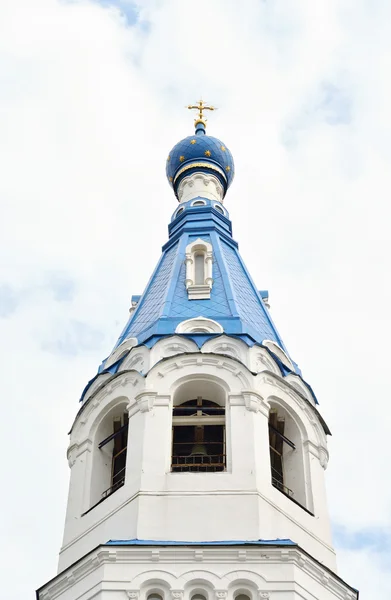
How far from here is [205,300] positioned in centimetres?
2138

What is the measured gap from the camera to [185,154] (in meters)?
28.2

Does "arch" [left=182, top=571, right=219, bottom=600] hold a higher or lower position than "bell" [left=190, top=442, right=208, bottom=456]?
lower

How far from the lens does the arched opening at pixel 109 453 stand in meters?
18.7

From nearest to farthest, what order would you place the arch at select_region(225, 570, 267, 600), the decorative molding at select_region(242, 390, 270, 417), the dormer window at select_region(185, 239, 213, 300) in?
1. the arch at select_region(225, 570, 267, 600)
2. the decorative molding at select_region(242, 390, 270, 417)
3. the dormer window at select_region(185, 239, 213, 300)

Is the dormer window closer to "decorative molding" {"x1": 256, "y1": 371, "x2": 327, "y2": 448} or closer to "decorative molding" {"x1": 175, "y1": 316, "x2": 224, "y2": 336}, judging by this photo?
"decorative molding" {"x1": 175, "y1": 316, "x2": 224, "y2": 336}

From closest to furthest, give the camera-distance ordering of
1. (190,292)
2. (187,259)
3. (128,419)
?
1. (128,419)
2. (190,292)
3. (187,259)

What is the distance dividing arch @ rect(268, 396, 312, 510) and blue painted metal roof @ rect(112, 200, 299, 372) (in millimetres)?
1297

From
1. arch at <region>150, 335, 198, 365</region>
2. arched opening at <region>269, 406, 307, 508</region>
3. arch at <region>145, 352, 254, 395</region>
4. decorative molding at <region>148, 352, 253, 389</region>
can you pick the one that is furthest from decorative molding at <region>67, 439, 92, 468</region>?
arched opening at <region>269, 406, 307, 508</region>

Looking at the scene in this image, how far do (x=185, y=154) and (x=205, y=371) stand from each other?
9995mm

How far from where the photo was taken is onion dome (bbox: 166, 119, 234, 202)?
27.9m

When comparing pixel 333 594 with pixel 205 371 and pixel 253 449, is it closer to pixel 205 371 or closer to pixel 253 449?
pixel 253 449

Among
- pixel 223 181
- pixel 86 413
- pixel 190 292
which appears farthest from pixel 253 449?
pixel 223 181

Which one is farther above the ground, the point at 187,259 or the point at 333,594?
the point at 187,259

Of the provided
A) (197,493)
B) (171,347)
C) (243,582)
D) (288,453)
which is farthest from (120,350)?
(243,582)
